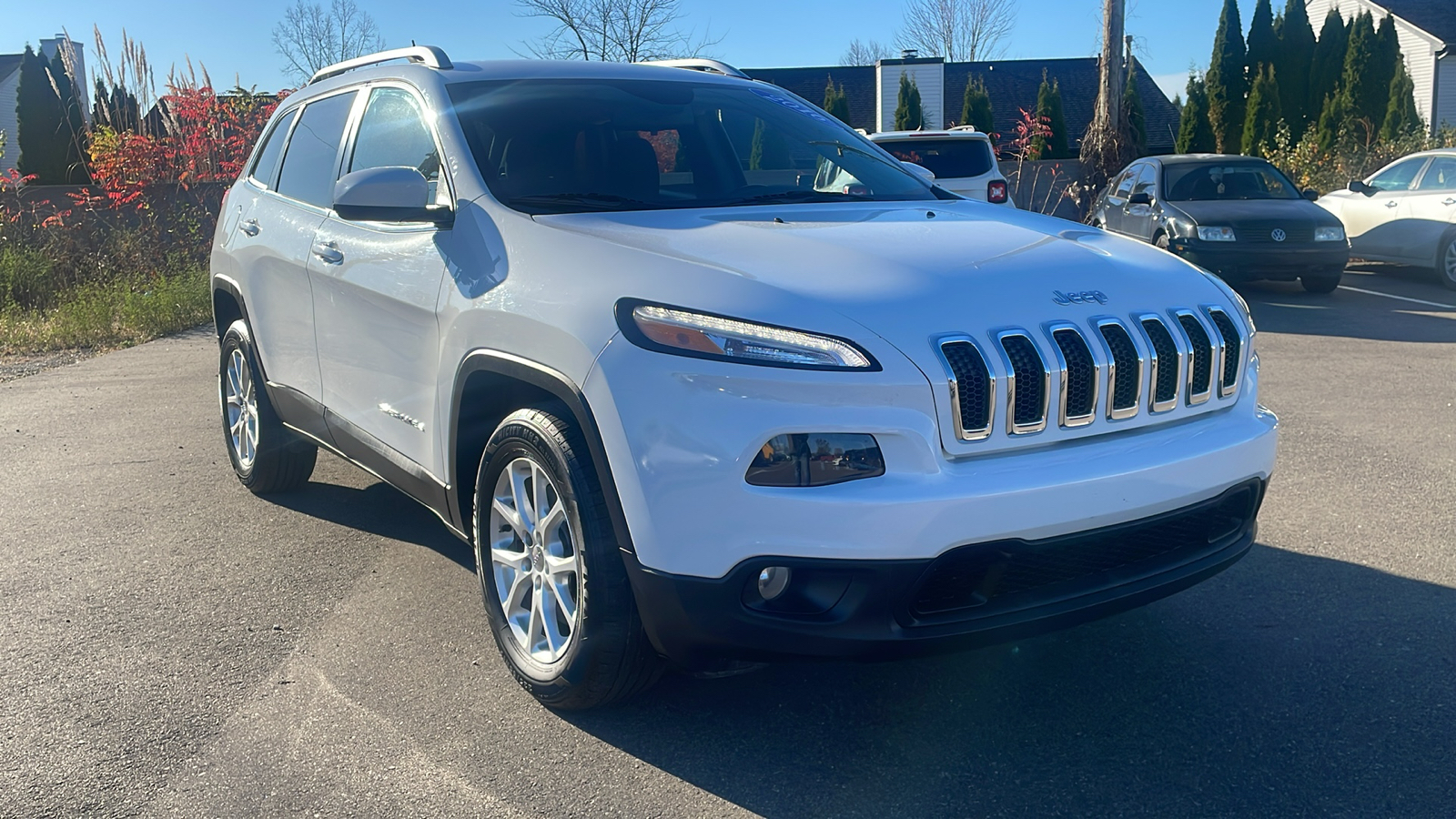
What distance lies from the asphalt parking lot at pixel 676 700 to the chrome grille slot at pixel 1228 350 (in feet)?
2.81

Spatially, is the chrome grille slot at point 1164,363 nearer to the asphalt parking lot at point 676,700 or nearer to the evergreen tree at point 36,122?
the asphalt parking lot at point 676,700

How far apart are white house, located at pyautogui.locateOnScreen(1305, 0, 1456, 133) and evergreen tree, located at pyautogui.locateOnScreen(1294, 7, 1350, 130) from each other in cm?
504

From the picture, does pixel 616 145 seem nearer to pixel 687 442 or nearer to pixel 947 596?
pixel 687 442

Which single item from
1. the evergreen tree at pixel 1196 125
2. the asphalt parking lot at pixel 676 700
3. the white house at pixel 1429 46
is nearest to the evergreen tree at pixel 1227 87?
the evergreen tree at pixel 1196 125

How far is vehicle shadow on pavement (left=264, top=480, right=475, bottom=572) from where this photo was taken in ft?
16.1

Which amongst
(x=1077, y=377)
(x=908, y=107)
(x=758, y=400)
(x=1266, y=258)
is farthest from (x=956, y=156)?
(x=908, y=107)

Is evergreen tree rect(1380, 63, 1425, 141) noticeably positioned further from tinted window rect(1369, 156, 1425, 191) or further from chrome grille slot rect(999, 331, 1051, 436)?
Answer: chrome grille slot rect(999, 331, 1051, 436)

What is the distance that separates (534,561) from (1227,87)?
94.3 ft

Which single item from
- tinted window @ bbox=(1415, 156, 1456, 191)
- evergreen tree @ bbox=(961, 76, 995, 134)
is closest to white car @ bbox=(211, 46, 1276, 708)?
tinted window @ bbox=(1415, 156, 1456, 191)

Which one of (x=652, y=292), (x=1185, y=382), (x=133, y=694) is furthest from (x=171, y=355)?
(x=1185, y=382)

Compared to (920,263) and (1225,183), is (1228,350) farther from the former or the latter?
(1225,183)

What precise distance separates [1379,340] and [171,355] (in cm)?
1008

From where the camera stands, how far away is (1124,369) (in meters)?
2.95

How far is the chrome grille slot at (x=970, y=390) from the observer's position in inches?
107
